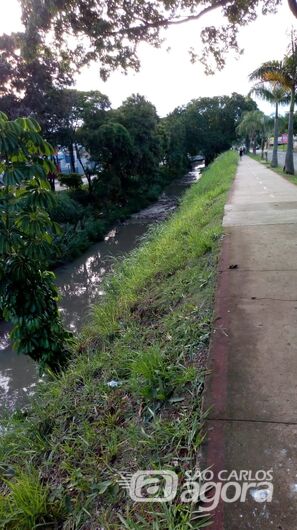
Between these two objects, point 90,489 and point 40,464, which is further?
point 40,464

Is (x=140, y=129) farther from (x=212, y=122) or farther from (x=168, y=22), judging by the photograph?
(x=212, y=122)

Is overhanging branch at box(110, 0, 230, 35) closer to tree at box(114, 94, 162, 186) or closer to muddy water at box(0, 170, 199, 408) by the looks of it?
muddy water at box(0, 170, 199, 408)

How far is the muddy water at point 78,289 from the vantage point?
23.2ft

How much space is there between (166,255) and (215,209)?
3403mm

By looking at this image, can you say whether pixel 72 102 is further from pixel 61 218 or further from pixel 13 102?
pixel 61 218

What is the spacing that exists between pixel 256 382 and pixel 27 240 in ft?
8.35

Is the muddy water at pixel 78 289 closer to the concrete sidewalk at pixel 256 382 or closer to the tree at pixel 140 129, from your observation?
the tree at pixel 140 129

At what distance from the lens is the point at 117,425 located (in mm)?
2695

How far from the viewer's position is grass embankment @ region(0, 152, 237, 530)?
209 centimetres

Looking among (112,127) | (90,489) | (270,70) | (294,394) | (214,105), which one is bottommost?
(90,489)

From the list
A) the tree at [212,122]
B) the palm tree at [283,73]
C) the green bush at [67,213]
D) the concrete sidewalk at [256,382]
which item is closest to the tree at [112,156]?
the green bush at [67,213]

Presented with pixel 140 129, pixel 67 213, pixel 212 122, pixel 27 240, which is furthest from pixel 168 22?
pixel 212 122

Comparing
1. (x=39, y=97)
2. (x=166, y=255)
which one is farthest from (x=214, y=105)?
(x=166, y=255)

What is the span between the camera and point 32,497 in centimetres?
215
